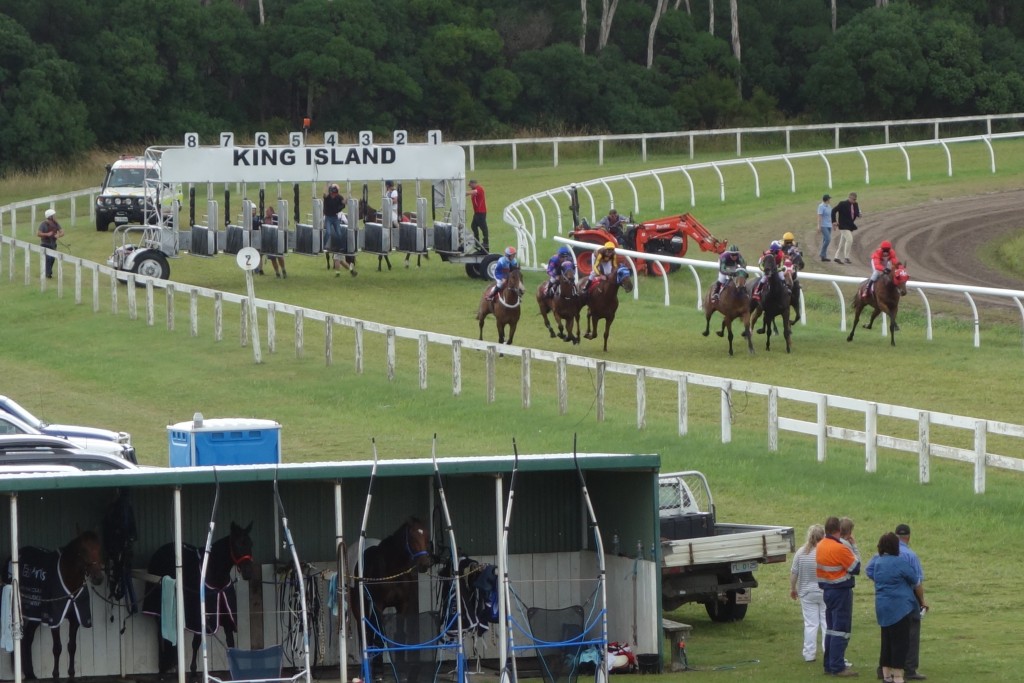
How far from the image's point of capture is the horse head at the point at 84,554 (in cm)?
1123

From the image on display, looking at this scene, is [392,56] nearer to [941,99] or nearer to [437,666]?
[941,99]

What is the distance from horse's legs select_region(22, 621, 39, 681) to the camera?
37.0ft

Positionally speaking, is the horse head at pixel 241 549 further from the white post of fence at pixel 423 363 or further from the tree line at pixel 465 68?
the tree line at pixel 465 68

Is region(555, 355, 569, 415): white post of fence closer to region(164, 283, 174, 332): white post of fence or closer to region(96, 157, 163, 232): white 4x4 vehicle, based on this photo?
region(164, 283, 174, 332): white post of fence

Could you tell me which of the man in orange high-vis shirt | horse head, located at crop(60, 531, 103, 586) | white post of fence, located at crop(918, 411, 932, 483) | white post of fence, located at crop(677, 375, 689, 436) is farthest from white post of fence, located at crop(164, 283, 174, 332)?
the man in orange high-vis shirt

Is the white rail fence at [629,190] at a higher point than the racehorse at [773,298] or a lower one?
higher

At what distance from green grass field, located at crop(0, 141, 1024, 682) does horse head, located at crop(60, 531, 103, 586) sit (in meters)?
3.79

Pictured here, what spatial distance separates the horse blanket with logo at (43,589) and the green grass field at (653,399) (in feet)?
13.0

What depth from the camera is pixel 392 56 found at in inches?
2304

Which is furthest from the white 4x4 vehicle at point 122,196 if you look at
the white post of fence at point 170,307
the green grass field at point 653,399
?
the white post of fence at point 170,307

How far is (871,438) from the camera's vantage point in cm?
1642

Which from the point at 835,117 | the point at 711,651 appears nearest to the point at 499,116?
the point at 835,117

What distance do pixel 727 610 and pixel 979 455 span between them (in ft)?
11.9

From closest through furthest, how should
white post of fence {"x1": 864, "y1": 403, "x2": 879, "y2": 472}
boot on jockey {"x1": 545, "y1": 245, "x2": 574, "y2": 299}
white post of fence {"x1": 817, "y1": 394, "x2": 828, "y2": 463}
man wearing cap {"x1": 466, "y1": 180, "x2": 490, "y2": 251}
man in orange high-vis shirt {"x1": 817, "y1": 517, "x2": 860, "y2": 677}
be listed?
man in orange high-vis shirt {"x1": 817, "y1": 517, "x2": 860, "y2": 677} < white post of fence {"x1": 864, "y1": 403, "x2": 879, "y2": 472} < white post of fence {"x1": 817, "y1": 394, "x2": 828, "y2": 463} < boot on jockey {"x1": 545, "y1": 245, "x2": 574, "y2": 299} < man wearing cap {"x1": 466, "y1": 180, "x2": 490, "y2": 251}
